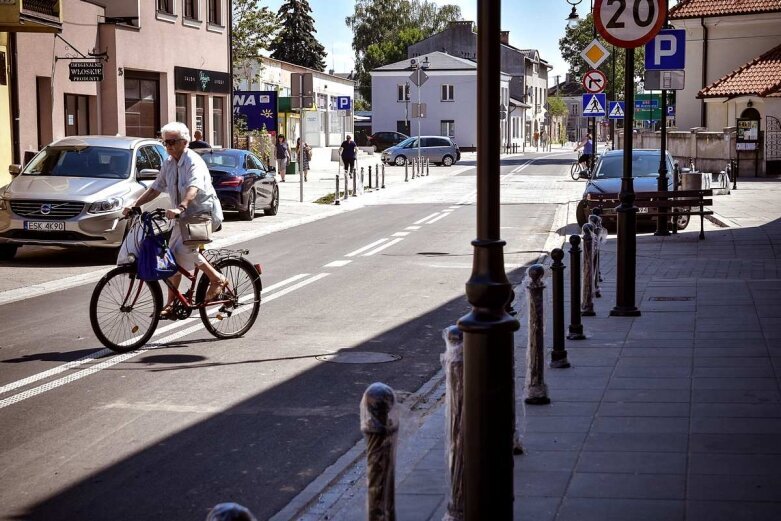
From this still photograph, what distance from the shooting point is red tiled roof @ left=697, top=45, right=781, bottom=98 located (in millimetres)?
49156

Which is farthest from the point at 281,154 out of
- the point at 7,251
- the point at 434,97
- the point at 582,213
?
the point at 434,97

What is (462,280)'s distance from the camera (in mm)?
15383

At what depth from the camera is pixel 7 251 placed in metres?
18.1

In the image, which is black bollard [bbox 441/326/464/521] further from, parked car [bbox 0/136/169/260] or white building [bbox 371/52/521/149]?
white building [bbox 371/52/521/149]

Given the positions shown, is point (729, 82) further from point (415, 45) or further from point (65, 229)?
point (415, 45)

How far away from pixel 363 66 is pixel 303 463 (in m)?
117

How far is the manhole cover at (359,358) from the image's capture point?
9.69m

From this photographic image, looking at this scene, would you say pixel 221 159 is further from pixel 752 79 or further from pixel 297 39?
pixel 297 39

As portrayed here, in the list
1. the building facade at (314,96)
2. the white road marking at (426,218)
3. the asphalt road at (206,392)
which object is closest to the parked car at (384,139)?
the building facade at (314,96)

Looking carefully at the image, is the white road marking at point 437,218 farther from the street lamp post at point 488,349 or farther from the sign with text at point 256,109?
the street lamp post at point 488,349

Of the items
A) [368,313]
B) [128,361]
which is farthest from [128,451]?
[368,313]

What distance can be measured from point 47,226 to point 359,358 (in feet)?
28.8

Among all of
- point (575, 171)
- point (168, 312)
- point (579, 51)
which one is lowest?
point (168, 312)

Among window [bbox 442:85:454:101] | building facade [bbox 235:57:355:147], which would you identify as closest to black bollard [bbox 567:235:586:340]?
building facade [bbox 235:57:355:147]
